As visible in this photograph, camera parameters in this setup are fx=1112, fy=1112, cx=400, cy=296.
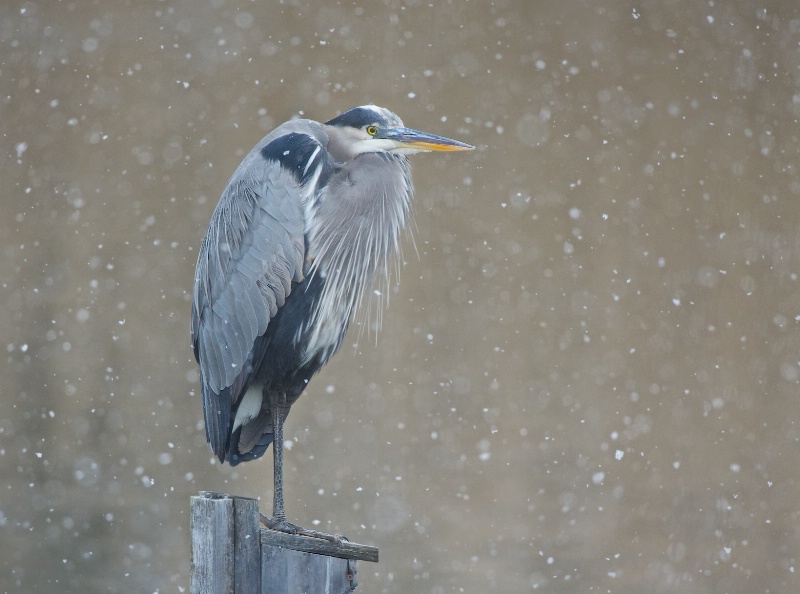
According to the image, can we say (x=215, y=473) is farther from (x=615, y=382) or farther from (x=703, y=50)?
(x=703, y=50)

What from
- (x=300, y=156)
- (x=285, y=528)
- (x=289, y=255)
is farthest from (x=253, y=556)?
(x=300, y=156)

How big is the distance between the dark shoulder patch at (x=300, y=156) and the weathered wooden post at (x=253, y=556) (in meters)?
0.77

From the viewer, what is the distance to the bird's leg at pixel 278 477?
2.45 metres

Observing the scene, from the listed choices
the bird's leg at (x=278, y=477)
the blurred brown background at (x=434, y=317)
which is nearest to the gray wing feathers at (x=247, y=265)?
the bird's leg at (x=278, y=477)

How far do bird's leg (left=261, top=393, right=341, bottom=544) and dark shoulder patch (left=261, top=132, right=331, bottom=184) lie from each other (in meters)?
0.54

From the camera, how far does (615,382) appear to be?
3938 mm

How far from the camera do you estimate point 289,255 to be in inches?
99.2

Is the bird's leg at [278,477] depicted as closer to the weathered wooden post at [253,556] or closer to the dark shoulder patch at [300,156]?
the weathered wooden post at [253,556]

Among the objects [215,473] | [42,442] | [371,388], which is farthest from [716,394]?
[42,442]

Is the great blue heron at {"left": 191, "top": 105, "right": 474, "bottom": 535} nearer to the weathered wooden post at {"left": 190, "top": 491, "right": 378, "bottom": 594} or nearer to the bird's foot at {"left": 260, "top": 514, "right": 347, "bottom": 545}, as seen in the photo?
the bird's foot at {"left": 260, "top": 514, "right": 347, "bottom": 545}

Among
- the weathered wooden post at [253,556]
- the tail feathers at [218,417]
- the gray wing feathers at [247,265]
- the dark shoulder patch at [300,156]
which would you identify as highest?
the dark shoulder patch at [300,156]

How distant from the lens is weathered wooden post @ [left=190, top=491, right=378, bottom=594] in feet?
7.14

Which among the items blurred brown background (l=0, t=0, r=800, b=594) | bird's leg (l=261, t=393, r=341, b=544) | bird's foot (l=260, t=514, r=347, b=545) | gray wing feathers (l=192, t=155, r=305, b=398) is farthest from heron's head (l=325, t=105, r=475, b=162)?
blurred brown background (l=0, t=0, r=800, b=594)

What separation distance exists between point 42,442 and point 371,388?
115 cm
